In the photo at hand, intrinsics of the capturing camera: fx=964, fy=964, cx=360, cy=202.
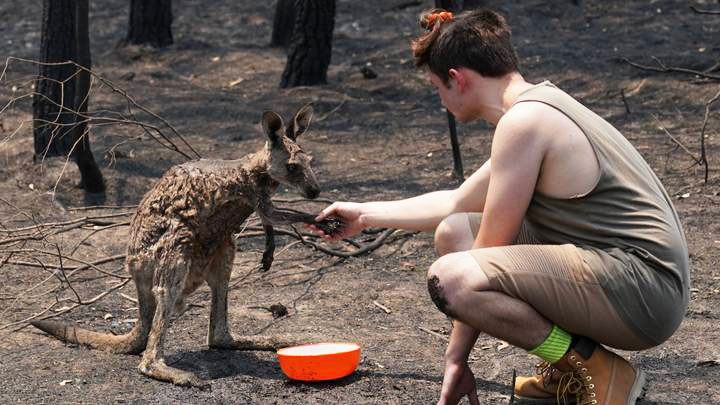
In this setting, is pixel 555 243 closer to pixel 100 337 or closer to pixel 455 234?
pixel 455 234

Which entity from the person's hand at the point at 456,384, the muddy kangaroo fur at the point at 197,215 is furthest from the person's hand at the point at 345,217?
the person's hand at the point at 456,384

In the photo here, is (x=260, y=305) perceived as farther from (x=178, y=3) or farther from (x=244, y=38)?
Result: (x=178, y=3)

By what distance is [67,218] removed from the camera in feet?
21.0

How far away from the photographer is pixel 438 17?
3.27 metres

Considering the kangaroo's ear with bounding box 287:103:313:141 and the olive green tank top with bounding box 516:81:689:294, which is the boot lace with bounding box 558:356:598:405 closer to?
the olive green tank top with bounding box 516:81:689:294

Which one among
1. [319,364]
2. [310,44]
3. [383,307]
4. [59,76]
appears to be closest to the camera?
[319,364]

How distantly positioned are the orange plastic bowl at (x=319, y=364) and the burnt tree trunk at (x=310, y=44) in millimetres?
6203

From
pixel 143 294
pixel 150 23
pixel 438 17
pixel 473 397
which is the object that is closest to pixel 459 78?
pixel 438 17

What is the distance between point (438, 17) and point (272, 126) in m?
0.86

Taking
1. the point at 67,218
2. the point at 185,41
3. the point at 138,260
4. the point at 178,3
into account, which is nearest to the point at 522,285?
the point at 138,260

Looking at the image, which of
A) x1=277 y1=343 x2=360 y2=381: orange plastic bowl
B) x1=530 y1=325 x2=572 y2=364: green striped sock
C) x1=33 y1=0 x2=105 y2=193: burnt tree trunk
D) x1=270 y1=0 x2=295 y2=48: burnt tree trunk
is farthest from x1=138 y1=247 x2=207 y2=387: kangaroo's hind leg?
x1=270 y1=0 x2=295 y2=48: burnt tree trunk

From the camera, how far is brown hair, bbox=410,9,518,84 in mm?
3111

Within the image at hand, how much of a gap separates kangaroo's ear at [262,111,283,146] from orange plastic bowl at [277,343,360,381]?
84cm

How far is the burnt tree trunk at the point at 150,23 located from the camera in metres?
11.3
